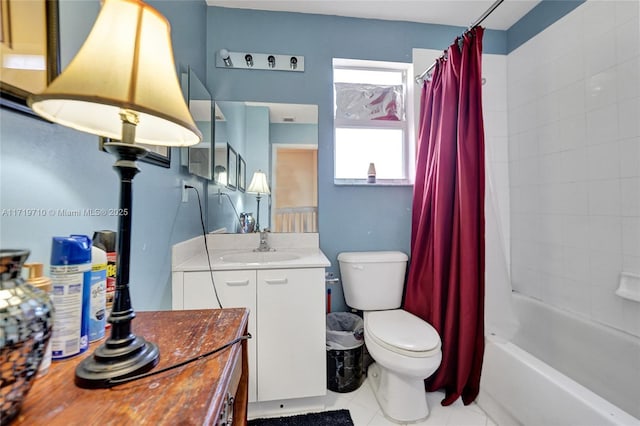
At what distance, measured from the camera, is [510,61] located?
2070 millimetres

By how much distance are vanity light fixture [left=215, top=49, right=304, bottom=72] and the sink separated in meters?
1.29

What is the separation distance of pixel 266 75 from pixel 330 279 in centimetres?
149

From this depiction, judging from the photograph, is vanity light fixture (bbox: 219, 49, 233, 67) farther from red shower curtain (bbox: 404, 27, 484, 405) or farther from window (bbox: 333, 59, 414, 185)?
red shower curtain (bbox: 404, 27, 484, 405)

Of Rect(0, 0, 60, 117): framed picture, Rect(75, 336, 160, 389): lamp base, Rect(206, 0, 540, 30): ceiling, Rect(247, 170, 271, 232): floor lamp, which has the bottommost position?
Rect(75, 336, 160, 389): lamp base

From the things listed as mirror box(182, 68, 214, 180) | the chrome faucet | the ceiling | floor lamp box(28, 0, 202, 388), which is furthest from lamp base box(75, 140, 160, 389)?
the ceiling

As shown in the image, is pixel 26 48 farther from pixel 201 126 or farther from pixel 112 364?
pixel 201 126

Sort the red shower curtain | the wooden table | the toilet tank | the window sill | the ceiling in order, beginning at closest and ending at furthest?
the wooden table, the red shower curtain, the toilet tank, the ceiling, the window sill

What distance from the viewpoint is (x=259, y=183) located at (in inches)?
72.8

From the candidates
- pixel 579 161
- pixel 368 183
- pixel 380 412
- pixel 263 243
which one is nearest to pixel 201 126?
pixel 263 243

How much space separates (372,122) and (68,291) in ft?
6.48

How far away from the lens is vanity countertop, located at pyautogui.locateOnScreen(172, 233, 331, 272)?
4.39ft

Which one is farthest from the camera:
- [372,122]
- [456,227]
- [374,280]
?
[372,122]

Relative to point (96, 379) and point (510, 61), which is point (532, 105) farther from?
point (96, 379)

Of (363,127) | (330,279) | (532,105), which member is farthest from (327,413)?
(532,105)
